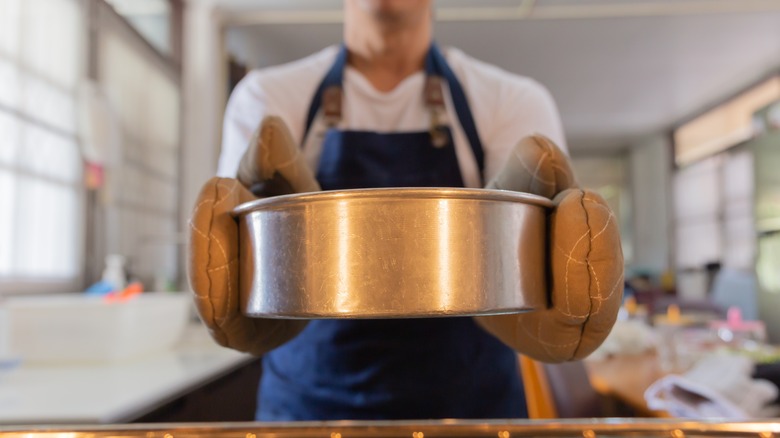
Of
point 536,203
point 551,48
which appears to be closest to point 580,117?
point 551,48

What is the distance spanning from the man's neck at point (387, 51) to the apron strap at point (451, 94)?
0.09 feet

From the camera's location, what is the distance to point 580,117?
251 inches

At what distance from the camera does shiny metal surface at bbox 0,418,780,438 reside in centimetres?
49

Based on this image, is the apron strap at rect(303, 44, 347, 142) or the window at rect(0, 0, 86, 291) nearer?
the apron strap at rect(303, 44, 347, 142)

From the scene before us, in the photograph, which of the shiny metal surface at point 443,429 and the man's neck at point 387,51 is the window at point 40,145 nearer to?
the man's neck at point 387,51

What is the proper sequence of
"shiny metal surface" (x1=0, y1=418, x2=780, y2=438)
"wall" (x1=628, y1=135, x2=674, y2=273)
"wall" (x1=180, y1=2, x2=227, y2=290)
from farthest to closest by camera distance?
"wall" (x1=628, y1=135, x2=674, y2=273), "wall" (x1=180, y1=2, x2=227, y2=290), "shiny metal surface" (x1=0, y1=418, x2=780, y2=438)

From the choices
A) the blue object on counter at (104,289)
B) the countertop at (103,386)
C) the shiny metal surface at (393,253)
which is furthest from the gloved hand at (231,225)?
the blue object on counter at (104,289)

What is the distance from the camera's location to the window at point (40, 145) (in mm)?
1597

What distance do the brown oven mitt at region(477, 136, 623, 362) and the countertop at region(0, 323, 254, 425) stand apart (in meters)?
0.74

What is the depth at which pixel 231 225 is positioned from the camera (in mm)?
454

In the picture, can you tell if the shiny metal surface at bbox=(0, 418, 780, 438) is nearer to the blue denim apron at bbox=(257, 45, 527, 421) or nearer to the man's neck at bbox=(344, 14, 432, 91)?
the blue denim apron at bbox=(257, 45, 527, 421)

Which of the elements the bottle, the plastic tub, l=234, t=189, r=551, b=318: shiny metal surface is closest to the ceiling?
the bottle

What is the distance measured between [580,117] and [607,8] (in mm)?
3306

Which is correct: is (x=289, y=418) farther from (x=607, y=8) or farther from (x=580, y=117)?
(x=580, y=117)
